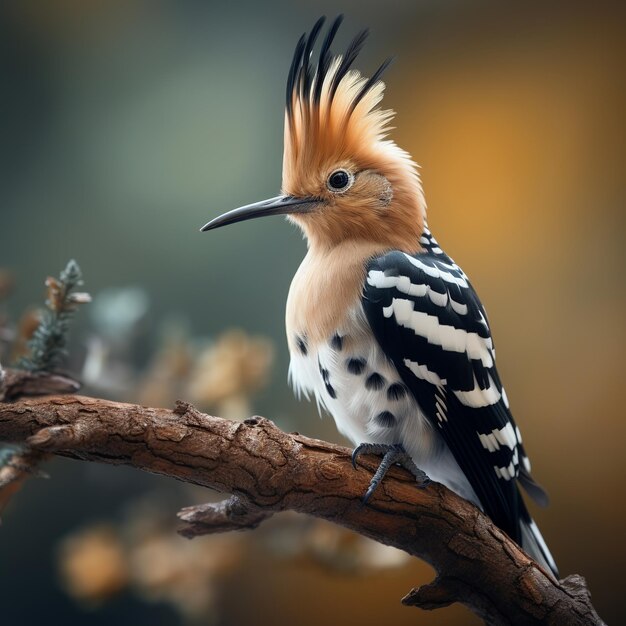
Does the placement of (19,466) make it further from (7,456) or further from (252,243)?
(252,243)

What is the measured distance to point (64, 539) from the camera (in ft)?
4.53

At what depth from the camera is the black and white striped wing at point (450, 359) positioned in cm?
93

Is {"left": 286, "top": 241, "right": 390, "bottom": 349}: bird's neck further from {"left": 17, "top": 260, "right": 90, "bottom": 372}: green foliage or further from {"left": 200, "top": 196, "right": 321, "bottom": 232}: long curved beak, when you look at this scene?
{"left": 17, "top": 260, "right": 90, "bottom": 372}: green foliage

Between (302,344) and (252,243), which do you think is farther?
(252,243)

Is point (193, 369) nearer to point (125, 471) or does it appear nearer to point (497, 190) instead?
point (125, 471)

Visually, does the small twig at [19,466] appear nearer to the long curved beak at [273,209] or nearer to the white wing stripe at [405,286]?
the long curved beak at [273,209]

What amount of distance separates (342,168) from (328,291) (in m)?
0.18

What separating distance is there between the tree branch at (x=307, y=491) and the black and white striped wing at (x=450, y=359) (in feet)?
0.20

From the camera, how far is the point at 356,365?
3.11 ft

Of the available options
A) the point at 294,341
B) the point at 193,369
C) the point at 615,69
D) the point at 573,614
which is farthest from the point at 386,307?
the point at 615,69

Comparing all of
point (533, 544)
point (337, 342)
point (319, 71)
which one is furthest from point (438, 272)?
point (533, 544)

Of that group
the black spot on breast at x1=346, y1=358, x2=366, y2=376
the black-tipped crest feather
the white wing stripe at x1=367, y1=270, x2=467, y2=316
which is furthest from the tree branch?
the black-tipped crest feather

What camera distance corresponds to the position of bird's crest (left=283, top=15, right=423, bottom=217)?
101 cm

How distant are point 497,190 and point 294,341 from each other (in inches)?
26.2
